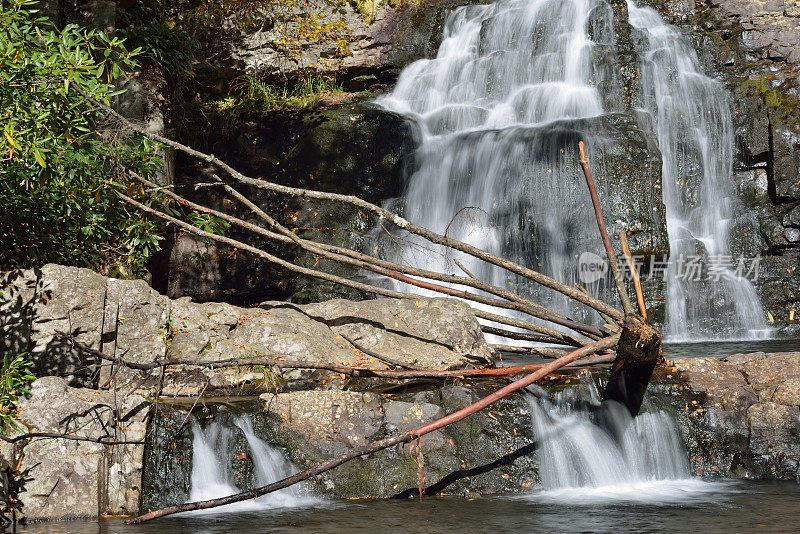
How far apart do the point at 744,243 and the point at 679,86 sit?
9.58ft

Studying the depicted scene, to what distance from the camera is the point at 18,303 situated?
4617 millimetres

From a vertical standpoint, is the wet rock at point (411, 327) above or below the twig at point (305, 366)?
above

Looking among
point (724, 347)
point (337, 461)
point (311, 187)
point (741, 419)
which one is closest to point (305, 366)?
point (337, 461)

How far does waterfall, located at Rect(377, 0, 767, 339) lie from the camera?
30.8 ft

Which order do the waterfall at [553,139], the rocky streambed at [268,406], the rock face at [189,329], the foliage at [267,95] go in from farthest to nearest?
the foliage at [267,95], the waterfall at [553,139], the rock face at [189,329], the rocky streambed at [268,406]

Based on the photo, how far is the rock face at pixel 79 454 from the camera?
3.99m

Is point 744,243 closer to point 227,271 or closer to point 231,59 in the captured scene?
point 227,271

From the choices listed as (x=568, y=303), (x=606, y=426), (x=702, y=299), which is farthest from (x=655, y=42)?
(x=606, y=426)

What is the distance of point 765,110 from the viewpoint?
1073 centimetres

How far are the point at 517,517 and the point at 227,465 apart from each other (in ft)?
6.02

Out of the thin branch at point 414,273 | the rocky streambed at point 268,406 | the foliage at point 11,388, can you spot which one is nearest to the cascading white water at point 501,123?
the thin branch at point 414,273

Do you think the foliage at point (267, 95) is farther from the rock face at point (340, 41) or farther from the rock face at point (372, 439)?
the rock face at point (372, 439)

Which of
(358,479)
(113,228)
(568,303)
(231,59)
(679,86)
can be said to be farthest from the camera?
(231,59)

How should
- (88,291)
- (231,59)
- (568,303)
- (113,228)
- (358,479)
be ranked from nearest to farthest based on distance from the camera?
(358,479) → (88,291) → (113,228) → (568,303) → (231,59)
